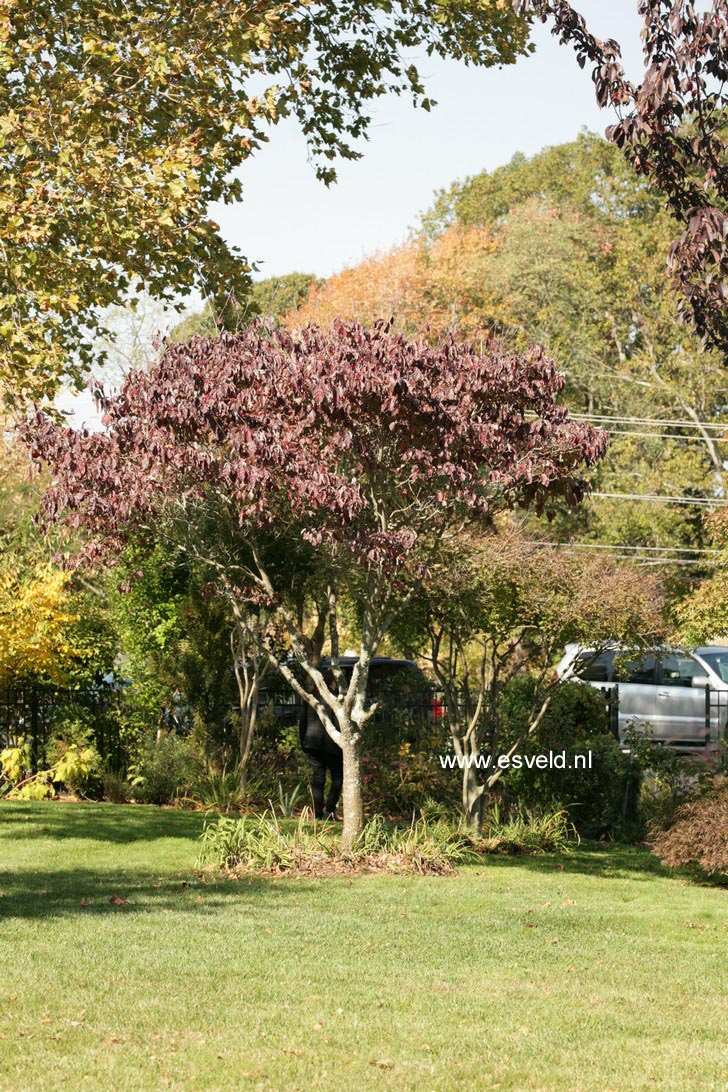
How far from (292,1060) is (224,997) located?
3.29 feet

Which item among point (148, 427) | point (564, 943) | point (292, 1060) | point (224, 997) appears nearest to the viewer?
point (292, 1060)

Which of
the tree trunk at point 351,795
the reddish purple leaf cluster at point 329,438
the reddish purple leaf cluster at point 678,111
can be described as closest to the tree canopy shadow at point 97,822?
the tree trunk at point 351,795

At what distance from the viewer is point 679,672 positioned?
18203mm

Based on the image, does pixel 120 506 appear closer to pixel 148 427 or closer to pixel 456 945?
pixel 148 427

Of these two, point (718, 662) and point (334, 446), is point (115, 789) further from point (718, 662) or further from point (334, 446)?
point (718, 662)

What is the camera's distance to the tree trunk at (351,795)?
1038 cm

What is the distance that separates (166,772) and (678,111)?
986 centimetres

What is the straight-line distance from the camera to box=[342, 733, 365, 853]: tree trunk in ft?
34.1

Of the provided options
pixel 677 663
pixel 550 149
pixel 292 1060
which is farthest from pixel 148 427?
pixel 550 149

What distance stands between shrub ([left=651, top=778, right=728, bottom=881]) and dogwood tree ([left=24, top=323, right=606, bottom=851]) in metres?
2.62

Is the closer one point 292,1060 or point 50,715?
point 292,1060

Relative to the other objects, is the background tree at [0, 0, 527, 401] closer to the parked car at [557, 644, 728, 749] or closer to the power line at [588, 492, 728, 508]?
the parked car at [557, 644, 728, 749]

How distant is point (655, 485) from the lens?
28.0 m

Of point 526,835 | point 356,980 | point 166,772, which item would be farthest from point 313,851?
point 166,772
